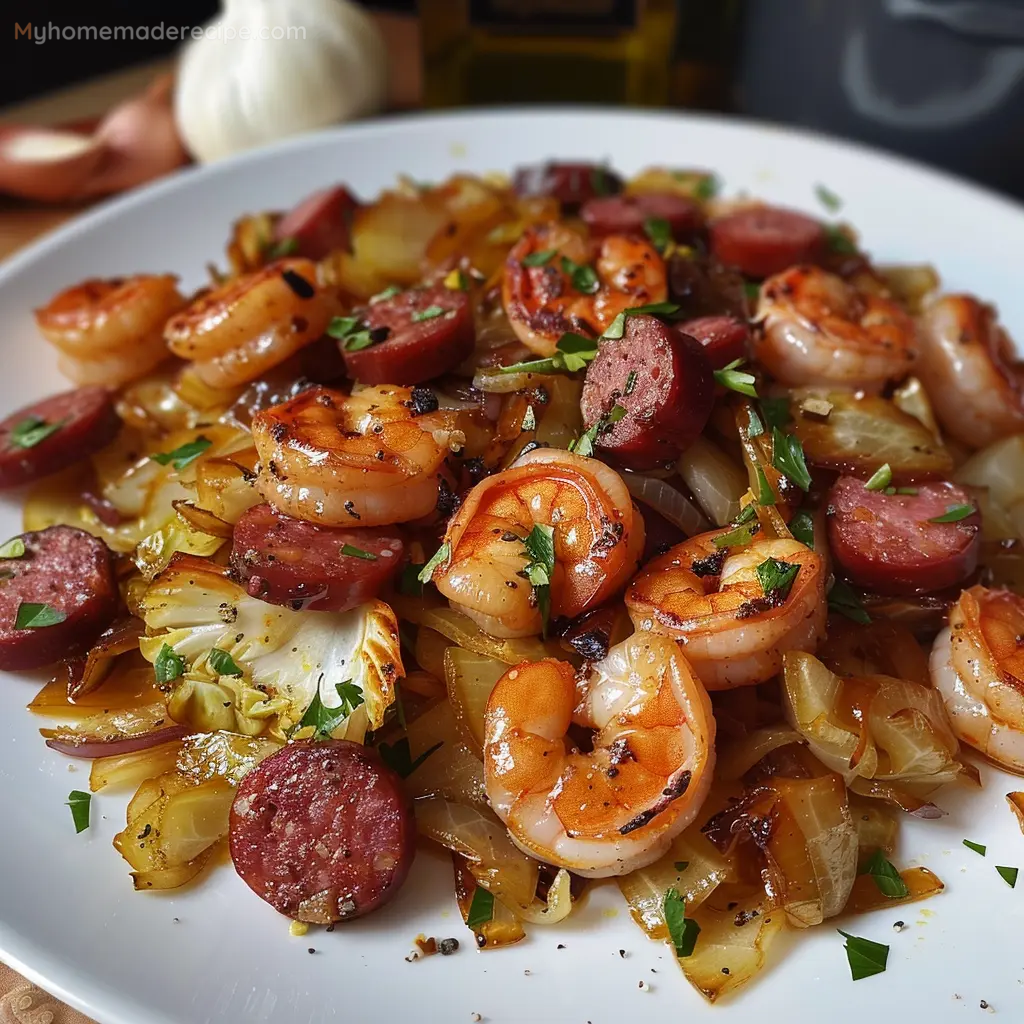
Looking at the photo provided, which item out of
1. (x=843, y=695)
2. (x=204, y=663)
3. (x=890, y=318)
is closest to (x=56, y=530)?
(x=204, y=663)

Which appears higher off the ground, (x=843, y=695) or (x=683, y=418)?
(x=683, y=418)

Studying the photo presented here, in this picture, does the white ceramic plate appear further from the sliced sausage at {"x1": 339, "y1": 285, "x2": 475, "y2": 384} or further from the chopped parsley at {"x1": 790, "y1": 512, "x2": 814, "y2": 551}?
the sliced sausage at {"x1": 339, "y1": 285, "x2": 475, "y2": 384}

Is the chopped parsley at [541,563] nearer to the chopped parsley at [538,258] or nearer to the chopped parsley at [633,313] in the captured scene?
the chopped parsley at [633,313]

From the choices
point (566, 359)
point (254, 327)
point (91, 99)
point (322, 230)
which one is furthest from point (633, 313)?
point (91, 99)

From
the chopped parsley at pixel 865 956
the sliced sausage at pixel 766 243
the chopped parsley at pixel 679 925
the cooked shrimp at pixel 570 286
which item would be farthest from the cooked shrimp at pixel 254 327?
the chopped parsley at pixel 865 956

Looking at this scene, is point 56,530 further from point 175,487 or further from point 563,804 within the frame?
point 563,804

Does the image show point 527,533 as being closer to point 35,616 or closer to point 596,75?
point 35,616
